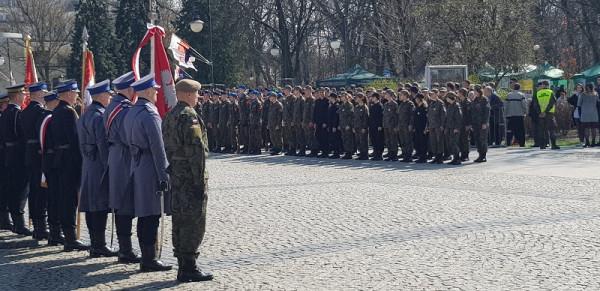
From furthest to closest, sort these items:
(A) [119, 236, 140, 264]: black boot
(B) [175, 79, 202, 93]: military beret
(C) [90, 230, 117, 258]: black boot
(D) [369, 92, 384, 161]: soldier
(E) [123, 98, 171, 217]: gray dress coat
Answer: (D) [369, 92, 384, 161]: soldier < (C) [90, 230, 117, 258]: black boot < (A) [119, 236, 140, 264]: black boot < (E) [123, 98, 171, 217]: gray dress coat < (B) [175, 79, 202, 93]: military beret

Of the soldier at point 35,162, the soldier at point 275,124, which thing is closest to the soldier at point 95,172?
the soldier at point 35,162

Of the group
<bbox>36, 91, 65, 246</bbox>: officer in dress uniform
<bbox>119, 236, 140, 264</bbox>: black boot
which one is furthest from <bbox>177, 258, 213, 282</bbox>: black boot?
<bbox>36, 91, 65, 246</bbox>: officer in dress uniform

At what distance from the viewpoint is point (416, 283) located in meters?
7.90

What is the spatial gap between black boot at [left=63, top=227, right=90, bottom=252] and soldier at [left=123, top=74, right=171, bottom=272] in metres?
1.79

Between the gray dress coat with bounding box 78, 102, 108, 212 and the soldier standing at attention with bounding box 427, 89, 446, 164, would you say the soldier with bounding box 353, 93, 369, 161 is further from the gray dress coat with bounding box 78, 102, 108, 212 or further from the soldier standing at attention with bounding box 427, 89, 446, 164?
the gray dress coat with bounding box 78, 102, 108, 212

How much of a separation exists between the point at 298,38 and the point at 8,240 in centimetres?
3911

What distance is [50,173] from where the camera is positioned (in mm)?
10734

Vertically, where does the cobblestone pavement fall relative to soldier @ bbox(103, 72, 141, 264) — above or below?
below

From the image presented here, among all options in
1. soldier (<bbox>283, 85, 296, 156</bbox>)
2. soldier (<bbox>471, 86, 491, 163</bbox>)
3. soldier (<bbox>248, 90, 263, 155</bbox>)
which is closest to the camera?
soldier (<bbox>471, 86, 491, 163</bbox>)

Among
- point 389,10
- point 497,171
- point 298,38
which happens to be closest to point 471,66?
point 389,10

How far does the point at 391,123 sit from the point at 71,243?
39.6 ft

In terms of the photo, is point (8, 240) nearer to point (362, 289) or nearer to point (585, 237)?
point (362, 289)

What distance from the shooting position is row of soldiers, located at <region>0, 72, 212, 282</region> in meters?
8.42

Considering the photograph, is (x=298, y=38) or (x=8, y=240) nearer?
(x=8, y=240)
